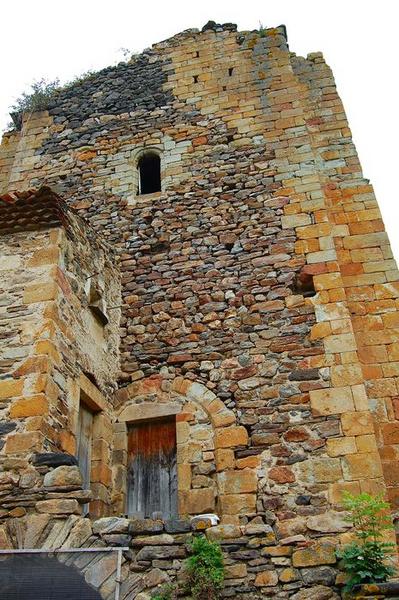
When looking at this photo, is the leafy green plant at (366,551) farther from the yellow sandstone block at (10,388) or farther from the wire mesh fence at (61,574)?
the yellow sandstone block at (10,388)

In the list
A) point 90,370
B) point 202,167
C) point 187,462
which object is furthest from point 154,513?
point 202,167

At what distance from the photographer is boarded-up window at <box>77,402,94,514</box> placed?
6633 mm

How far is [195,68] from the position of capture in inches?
414

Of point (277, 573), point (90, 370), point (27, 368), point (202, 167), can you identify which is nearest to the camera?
point (277, 573)

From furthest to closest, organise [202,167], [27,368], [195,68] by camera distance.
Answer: [195,68] → [202,167] → [27,368]

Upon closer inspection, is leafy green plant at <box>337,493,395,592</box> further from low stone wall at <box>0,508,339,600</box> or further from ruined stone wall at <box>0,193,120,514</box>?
ruined stone wall at <box>0,193,120,514</box>

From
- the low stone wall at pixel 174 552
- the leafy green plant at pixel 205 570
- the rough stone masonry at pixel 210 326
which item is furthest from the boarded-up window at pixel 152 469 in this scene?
the leafy green plant at pixel 205 570

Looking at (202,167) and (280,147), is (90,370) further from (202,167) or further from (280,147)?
(280,147)

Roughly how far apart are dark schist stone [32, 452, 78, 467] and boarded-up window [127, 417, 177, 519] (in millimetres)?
1753

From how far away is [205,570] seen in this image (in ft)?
15.9

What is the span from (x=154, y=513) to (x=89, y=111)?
7188 millimetres

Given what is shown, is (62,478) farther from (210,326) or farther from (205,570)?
(210,326)

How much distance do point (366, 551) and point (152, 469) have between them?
2.85 m

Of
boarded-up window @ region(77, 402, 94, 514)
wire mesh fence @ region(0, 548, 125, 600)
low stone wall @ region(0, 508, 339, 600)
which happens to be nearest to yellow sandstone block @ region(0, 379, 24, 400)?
boarded-up window @ region(77, 402, 94, 514)
